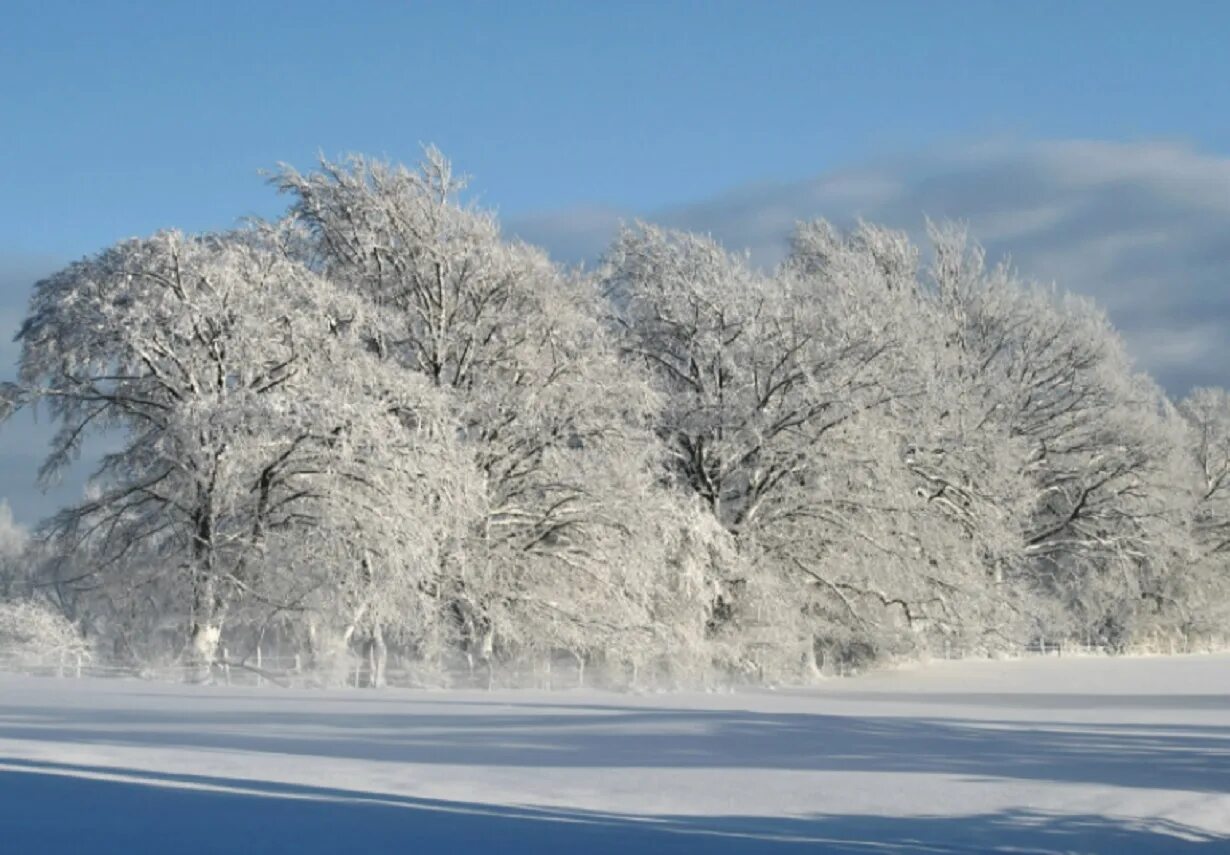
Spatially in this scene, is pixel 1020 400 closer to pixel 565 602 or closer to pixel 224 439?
pixel 565 602

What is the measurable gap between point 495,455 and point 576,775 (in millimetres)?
15736

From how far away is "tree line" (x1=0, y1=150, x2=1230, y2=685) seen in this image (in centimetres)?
2458

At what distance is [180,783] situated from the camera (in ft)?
36.3

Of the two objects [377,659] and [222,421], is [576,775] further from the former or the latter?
[377,659]

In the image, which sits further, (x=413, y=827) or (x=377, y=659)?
(x=377, y=659)

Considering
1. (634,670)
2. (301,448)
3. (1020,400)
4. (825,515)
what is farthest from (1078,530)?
(301,448)

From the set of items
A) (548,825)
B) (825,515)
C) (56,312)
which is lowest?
(548,825)

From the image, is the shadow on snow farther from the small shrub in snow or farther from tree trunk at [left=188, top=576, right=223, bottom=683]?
the small shrub in snow

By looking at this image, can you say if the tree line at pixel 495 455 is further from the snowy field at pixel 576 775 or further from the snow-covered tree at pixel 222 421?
the snowy field at pixel 576 775

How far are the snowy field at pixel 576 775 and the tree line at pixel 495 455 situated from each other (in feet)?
14.9

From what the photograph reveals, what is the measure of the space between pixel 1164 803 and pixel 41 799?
9.03 meters

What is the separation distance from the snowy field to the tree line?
14.9 ft

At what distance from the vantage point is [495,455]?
2788 cm

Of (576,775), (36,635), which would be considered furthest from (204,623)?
(576,775)
